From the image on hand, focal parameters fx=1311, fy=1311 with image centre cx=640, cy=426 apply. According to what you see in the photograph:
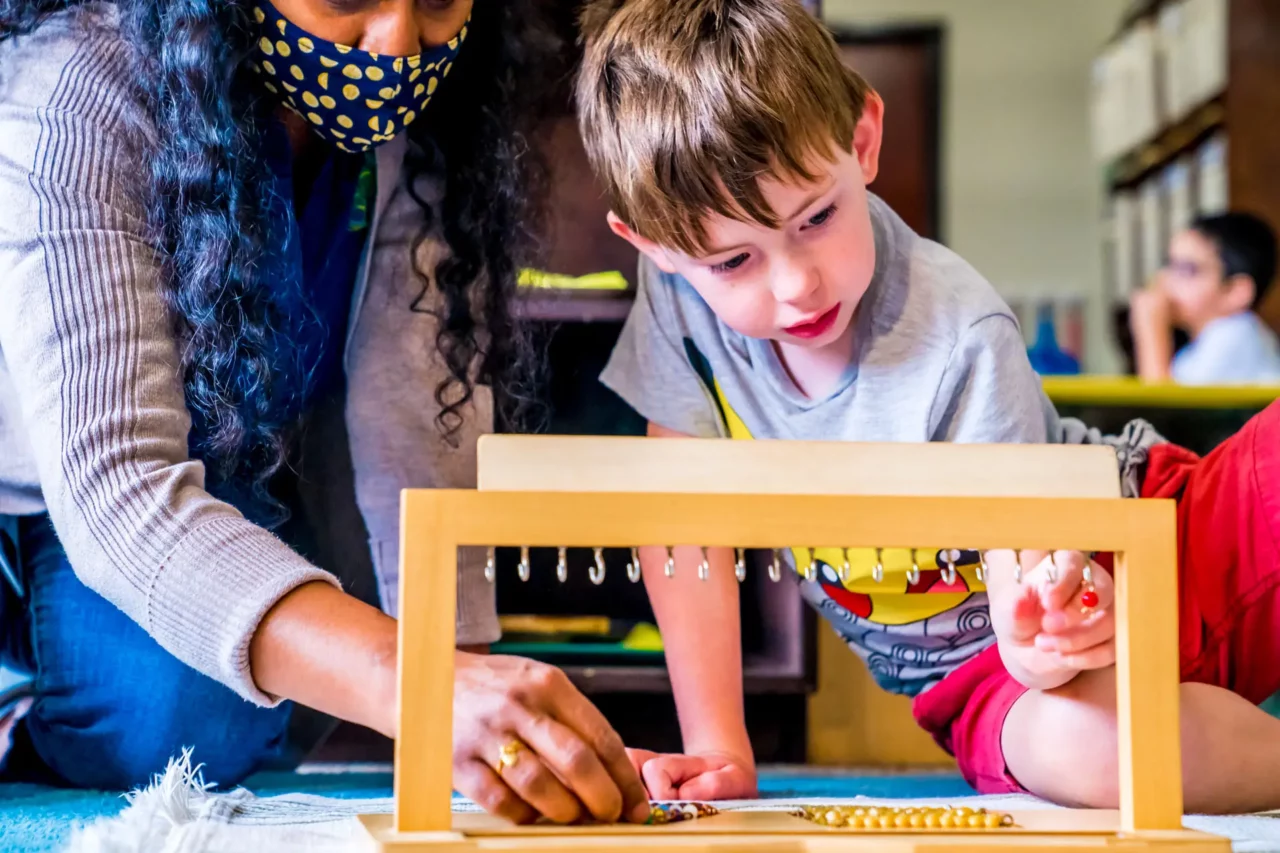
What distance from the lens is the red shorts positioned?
0.80 m

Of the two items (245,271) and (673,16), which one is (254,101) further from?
(673,16)

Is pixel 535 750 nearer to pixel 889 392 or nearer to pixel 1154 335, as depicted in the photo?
pixel 889 392

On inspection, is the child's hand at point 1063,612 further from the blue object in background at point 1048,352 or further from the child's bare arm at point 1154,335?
the child's bare arm at point 1154,335

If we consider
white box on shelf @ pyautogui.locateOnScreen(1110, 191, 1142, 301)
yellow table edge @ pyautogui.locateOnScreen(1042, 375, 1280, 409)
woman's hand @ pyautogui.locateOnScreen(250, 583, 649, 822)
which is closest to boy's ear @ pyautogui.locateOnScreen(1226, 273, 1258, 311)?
white box on shelf @ pyautogui.locateOnScreen(1110, 191, 1142, 301)

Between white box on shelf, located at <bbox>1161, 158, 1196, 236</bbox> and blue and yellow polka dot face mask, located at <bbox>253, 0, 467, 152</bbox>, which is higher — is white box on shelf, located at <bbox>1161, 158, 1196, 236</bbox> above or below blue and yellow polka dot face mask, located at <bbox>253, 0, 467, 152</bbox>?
above

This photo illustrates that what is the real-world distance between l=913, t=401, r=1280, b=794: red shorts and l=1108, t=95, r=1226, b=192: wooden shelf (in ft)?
7.34

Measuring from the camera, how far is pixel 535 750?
Result: 22.1 inches

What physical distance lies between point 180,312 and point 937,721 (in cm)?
55

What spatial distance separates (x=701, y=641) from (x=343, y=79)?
44 cm

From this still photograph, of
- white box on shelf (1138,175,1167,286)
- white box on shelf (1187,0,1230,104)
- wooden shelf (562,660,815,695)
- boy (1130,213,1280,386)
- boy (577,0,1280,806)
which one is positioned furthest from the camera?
white box on shelf (1138,175,1167,286)

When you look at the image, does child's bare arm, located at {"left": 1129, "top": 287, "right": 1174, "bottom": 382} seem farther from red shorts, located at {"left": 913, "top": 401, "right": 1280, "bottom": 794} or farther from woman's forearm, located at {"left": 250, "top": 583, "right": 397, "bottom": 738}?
woman's forearm, located at {"left": 250, "top": 583, "right": 397, "bottom": 738}

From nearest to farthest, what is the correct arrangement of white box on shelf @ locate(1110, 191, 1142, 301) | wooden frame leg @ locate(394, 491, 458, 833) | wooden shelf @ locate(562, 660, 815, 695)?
wooden frame leg @ locate(394, 491, 458, 833), wooden shelf @ locate(562, 660, 815, 695), white box on shelf @ locate(1110, 191, 1142, 301)

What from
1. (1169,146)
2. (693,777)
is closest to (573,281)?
(693,777)

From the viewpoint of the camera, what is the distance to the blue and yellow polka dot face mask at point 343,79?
0.78m
